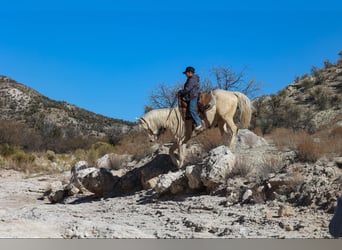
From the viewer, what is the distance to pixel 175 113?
12820 millimetres

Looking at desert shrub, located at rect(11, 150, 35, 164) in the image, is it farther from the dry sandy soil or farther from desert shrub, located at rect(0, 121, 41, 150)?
the dry sandy soil

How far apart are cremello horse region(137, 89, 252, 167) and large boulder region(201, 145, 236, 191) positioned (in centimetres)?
159

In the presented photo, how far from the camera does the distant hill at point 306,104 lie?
26.3 m

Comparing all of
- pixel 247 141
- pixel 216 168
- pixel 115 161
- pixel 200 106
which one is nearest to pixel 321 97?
pixel 247 141

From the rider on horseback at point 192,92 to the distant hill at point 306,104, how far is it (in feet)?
38.7

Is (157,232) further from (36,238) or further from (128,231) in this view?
(36,238)

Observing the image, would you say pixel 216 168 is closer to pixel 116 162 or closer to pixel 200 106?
pixel 200 106

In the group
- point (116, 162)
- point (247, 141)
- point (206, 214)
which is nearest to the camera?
point (206, 214)

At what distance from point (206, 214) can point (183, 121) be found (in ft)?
13.4

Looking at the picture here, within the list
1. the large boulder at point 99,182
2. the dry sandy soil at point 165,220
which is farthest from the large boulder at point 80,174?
the dry sandy soil at point 165,220

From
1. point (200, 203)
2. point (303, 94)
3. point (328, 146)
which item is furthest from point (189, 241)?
point (303, 94)

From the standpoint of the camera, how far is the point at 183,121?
1278 cm

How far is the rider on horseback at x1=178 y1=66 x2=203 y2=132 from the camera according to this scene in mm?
12422

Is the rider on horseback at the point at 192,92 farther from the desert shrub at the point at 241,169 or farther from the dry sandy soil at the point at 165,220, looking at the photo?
the dry sandy soil at the point at 165,220
